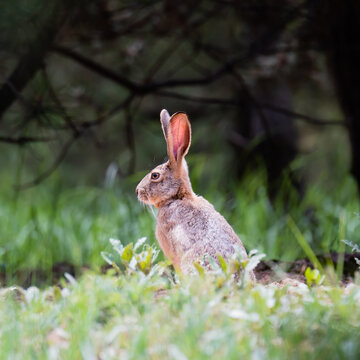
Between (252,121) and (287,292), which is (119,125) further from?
(287,292)

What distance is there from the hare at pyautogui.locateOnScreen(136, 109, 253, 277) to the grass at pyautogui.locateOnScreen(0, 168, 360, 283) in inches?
33.2

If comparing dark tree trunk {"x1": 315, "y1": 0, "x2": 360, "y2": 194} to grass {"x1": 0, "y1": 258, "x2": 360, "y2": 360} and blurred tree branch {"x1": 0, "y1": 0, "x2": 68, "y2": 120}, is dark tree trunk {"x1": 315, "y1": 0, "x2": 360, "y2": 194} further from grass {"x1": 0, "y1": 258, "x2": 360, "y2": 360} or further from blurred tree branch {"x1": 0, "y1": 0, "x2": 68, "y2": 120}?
grass {"x1": 0, "y1": 258, "x2": 360, "y2": 360}

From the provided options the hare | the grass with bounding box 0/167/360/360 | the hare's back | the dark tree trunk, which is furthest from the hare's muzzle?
the dark tree trunk

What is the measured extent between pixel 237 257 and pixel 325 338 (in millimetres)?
897

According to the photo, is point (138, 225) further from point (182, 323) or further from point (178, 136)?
point (182, 323)

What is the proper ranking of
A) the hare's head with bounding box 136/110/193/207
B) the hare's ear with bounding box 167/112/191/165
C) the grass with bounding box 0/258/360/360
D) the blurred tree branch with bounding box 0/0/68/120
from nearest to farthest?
the grass with bounding box 0/258/360/360, the hare's ear with bounding box 167/112/191/165, the hare's head with bounding box 136/110/193/207, the blurred tree branch with bounding box 0/0/68/120

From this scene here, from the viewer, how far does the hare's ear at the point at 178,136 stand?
3377 mm

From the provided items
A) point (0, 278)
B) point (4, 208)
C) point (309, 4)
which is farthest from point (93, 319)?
point (4, 208)

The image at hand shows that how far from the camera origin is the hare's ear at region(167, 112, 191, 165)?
11.1 ft

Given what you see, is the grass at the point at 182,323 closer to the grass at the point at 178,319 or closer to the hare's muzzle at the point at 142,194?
the grass at the point at 178,319

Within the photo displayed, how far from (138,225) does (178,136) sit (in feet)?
5.09

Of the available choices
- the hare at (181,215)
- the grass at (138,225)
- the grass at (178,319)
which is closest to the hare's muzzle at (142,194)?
the hare at (181,215)

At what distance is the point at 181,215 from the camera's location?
3357mm

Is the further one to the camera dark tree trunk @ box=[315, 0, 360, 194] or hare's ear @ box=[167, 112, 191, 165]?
dark tree trunk @ box=[315, 0, 360, 194]
